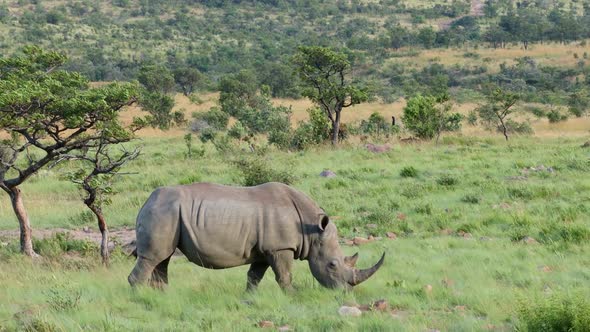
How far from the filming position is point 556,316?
607cm

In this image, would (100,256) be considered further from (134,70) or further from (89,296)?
(134,70)

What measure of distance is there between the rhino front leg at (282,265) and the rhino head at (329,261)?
0.95ft

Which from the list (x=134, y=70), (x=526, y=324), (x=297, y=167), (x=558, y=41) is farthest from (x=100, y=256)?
(x=558, y=41)

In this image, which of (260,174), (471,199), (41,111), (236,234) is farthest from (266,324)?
(260,174)

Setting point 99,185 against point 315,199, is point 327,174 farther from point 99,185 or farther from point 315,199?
point 99,185

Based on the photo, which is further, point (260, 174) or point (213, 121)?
point (213, 121)

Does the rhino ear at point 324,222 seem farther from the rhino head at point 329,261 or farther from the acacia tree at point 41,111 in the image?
the acacia tree at point 41,111

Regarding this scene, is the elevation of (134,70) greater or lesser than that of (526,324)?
lesser

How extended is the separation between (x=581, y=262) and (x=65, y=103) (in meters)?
8.44

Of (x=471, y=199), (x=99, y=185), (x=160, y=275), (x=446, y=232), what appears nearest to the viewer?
(x=160, y=275)

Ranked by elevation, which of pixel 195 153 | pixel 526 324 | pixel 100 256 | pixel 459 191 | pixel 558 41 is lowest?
pixel 558 41

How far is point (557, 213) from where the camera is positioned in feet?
42.7

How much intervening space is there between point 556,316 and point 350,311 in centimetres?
195

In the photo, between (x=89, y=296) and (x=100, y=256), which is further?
(x=100, y=256)
